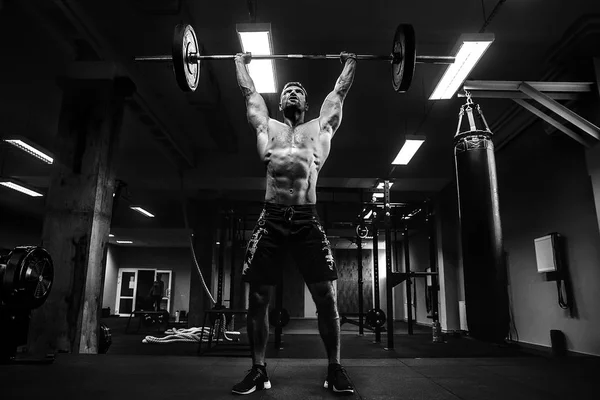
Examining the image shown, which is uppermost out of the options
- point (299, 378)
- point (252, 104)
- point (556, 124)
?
point (556, 124)

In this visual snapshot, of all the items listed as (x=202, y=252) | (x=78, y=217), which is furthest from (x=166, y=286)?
(x=78, y=217)

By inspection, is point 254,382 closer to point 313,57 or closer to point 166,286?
point 313,57

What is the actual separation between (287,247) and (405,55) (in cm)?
115

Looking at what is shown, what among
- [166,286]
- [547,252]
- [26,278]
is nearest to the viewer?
[26,278]

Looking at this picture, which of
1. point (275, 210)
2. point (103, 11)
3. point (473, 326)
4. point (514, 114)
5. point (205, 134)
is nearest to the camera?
point (473, 326)

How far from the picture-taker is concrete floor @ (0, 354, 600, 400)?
1.59 meters

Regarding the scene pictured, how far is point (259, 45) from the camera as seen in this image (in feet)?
10.6

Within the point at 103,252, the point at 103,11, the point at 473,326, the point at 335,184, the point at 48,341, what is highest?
the point at 103,11

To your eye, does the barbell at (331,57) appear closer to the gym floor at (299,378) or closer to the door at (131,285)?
the gym floor at (299,378)

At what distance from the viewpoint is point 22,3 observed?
319 centimetres

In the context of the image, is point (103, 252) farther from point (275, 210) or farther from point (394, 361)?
point (394, 361)

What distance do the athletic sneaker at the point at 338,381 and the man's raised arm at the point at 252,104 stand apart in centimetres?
120

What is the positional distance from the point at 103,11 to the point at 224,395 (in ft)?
11.1

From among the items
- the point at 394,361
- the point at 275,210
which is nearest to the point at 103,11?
the point at 275,210
